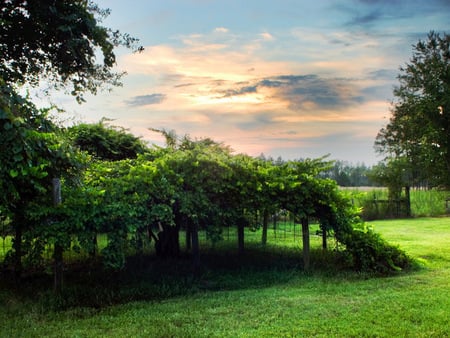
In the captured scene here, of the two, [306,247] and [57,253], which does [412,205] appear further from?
[57,253]

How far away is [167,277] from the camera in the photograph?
9.02m

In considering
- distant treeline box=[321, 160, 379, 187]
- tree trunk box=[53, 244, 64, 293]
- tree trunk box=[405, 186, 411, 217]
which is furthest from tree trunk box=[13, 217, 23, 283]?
distant treeline box=[321, 160, 379, 187]

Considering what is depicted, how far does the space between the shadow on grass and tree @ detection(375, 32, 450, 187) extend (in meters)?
20.1

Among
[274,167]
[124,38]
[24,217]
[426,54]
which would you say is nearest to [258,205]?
[274,167]

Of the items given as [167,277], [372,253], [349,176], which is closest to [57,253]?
[167,277]

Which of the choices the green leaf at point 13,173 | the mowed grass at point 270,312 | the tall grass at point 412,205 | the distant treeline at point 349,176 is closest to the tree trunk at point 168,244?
the mowed grass at point 270,312

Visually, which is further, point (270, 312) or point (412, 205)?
point (412, 205)

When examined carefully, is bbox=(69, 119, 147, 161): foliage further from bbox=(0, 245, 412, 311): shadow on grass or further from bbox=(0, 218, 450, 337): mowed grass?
bbox=(0, 218, 450, 337): mowed grass

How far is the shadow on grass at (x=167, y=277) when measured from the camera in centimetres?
757

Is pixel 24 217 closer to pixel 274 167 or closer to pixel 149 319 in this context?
pixel 149 319

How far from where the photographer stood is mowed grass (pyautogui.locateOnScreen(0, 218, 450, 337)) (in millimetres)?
5738

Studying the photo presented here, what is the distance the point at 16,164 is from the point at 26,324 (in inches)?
102

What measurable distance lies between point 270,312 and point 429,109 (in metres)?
24.5

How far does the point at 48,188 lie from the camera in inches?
320
